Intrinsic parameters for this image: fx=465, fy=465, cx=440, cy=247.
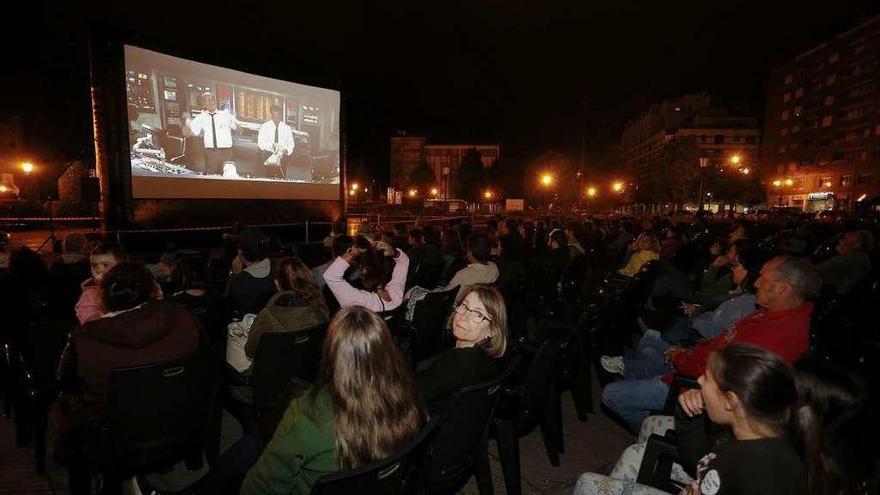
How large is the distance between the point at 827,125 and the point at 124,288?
2830 inches

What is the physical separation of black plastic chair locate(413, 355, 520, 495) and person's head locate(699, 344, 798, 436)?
36.3 inches

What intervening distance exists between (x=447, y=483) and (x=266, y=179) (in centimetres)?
1314

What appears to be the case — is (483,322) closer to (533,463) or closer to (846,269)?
(533,463)

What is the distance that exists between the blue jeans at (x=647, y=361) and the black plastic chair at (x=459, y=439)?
6.29ft

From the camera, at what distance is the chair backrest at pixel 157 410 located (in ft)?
7.59

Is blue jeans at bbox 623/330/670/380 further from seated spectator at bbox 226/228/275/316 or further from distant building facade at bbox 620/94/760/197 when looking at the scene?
distant building facade at bbox 620/94/760/197

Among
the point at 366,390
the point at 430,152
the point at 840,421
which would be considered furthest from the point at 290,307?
the point at 430,152

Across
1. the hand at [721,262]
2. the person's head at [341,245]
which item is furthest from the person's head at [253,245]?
the hand at [721,262]

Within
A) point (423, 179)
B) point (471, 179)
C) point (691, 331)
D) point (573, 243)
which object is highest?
point (423, 179)

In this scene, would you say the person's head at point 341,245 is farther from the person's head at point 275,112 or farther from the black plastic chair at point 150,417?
the person's head at point 275,112

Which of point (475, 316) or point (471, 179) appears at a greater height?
point (471, 179)

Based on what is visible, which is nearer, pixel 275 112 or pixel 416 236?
pixel 416 236

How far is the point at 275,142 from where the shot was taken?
13.8 m

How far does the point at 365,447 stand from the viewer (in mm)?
1725
